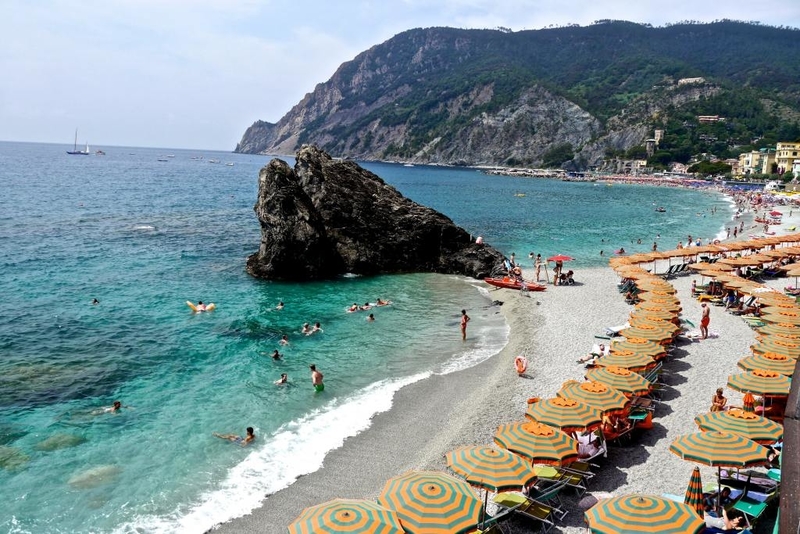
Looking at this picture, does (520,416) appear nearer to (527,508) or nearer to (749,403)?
(527,508)

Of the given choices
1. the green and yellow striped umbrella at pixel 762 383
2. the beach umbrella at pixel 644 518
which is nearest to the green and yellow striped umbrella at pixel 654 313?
the green and yellow striped umbrella at pixel 762 383

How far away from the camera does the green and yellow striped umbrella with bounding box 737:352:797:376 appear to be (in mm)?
16791

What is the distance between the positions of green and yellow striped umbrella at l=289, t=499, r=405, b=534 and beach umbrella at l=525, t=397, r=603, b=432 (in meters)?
5.46

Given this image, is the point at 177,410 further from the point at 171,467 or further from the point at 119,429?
the point at 171,467

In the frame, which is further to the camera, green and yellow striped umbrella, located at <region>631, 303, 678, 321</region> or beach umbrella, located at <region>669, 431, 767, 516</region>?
green and yellow striped umbrella, located at <region>631, 303, 678, 321</region>

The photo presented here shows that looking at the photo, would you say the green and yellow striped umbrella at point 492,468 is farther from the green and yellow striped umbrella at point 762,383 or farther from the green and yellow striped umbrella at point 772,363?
the green and yellow striped umbrella at point 772,363

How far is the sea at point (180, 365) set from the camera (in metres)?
13.8

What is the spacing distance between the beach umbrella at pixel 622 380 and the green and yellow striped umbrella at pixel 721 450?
3519mm

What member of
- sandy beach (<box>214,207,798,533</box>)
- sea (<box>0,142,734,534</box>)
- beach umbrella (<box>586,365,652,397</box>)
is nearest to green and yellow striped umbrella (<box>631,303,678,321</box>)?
sandy beach (<box>214,207,798,533</box>)

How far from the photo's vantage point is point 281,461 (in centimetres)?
1518

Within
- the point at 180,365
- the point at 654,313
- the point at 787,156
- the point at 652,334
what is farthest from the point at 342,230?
the point at 787,156

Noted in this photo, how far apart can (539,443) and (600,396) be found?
3.27 meters

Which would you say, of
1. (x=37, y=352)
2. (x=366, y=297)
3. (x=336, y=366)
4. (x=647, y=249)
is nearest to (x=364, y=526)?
(x=336, y=366)

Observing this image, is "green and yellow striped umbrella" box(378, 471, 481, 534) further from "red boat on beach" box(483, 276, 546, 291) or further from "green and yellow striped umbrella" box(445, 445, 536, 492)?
"red boat on beach" box(483, 276, 546, 291)
